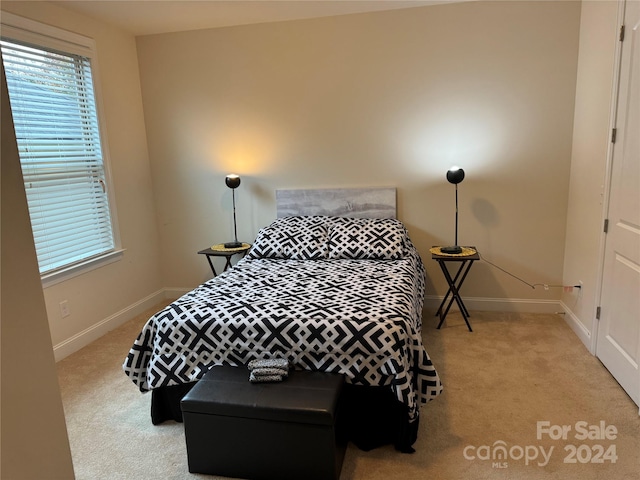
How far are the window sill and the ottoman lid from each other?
59.6 inches

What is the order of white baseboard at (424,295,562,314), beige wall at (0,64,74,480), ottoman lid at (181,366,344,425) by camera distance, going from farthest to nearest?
1. white baseboard at (424,295,562,314)
2. ottoman lid at (181,366,344,425)
3. beige wall at (0,64,74,480)

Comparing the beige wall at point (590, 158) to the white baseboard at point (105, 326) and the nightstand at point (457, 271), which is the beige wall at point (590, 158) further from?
the white baseboard at point (105, 326)

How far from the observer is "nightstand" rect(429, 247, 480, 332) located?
3.12 m

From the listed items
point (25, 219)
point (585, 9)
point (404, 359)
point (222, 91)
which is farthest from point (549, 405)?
point (222, 91)

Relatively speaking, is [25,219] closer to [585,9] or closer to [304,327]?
[304,327]

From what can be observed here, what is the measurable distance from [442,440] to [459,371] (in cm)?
69

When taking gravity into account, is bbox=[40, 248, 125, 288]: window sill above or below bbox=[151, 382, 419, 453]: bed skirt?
above

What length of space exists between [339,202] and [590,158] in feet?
5.97

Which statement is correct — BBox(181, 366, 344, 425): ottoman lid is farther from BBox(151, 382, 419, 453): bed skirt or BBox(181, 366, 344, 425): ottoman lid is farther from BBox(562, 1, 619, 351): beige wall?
BBox(562, 1, 619, 351): beige wall

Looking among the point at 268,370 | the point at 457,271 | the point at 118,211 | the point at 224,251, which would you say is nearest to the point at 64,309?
the point at 118,211

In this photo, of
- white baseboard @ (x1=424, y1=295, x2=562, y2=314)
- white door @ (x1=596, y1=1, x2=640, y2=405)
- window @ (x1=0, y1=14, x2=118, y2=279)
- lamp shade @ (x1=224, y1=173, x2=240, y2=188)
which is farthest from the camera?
lamp shade @ (x1=224, y1=173, x2=240, y2=188)

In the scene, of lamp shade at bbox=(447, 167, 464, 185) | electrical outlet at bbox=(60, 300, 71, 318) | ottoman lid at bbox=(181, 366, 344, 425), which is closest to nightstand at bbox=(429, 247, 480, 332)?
lamp shade at bbox=(447, 167, 464, 185)

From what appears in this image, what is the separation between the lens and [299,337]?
6.39 ft

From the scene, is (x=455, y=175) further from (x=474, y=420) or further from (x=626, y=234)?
(x=474, y=420)
